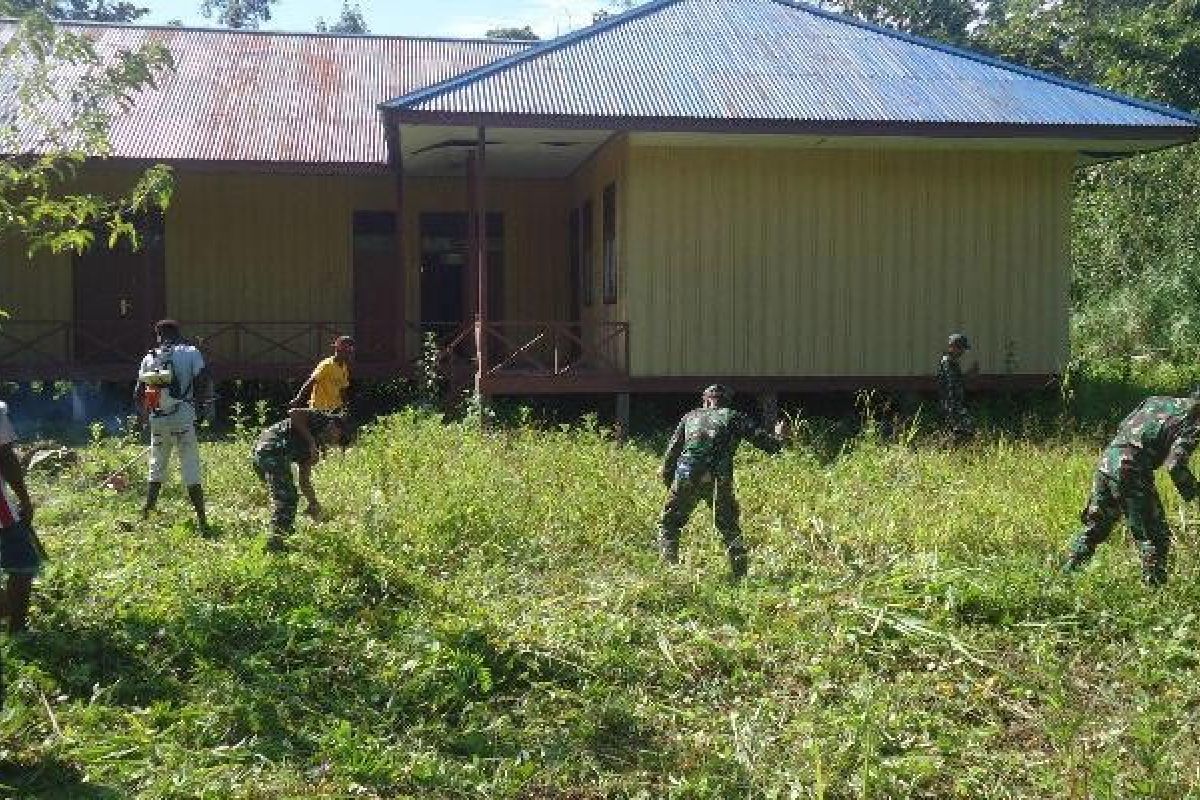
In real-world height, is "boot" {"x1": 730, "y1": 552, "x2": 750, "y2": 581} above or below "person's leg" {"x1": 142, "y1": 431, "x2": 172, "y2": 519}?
below

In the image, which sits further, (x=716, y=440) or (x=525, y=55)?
(x=525, y=55)

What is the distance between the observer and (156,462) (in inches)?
352

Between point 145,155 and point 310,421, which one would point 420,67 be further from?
point 310,421

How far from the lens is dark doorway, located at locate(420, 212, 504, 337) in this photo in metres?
17.5

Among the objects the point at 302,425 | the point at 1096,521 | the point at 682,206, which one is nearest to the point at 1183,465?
the point at 1096,521

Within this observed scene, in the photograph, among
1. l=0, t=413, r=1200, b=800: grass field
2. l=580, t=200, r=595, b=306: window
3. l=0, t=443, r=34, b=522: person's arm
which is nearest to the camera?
l=0, t=413, r=1200, b=800: grass field

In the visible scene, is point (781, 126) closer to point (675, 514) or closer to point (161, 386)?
point (675, 514)

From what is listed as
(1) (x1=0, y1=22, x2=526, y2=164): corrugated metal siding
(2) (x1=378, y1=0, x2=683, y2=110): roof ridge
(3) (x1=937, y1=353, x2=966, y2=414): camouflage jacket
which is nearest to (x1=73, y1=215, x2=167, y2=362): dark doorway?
(1) (x1=0, y1=22, x2=526, y2=164): corrugated metal siding

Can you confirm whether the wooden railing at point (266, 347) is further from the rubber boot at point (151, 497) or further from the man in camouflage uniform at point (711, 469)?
the man in camouflage uniform at point (711, 469)

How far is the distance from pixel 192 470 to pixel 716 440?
376 cm

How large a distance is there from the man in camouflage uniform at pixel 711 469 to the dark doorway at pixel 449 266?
33.6 ft

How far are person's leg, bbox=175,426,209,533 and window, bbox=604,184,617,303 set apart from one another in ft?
18.8

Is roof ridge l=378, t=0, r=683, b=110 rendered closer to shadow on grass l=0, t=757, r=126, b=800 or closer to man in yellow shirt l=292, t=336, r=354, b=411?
man in yellow shirt l=292, t=336, r=354, b=411

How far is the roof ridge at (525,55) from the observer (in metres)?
11.6
